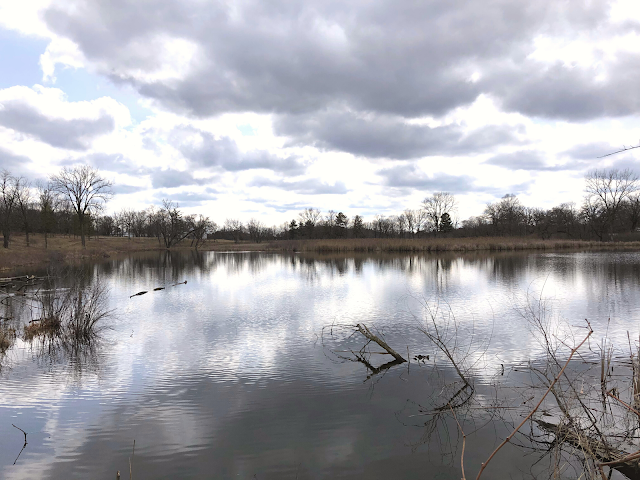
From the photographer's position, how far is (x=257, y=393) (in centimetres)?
682

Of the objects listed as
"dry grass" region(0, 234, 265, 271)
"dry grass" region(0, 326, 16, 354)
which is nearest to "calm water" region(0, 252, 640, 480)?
"dry grass" region(0, 326, 16, 354)

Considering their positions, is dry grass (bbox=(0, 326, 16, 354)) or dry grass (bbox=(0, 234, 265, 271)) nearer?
dry grass (bbox=(0, 326, 16, 354))

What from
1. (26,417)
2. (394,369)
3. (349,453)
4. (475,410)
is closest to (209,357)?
(26,417)

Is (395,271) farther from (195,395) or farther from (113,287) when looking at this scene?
(195,395)

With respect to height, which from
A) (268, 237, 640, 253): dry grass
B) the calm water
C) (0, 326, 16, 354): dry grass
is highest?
(268, 237, 640, 253): dry grass

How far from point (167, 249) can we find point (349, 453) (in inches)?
2688

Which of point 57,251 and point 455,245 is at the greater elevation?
point 57,251

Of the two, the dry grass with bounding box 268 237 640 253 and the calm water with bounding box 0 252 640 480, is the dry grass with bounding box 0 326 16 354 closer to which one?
the calm water with bounding box 0 252 640 480

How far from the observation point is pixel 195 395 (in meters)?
6.78

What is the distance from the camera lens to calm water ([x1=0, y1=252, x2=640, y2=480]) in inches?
192

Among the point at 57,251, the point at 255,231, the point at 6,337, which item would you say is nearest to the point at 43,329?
the point at 6,337

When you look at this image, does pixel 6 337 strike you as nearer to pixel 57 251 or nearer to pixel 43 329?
pixel 43 329

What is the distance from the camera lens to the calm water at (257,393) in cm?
488

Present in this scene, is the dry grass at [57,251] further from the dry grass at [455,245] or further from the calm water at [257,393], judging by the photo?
the dry grass at [455,245]
